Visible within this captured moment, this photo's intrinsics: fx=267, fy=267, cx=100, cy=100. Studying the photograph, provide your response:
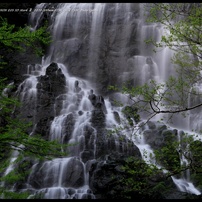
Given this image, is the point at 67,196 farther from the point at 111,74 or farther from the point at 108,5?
the point at 108,5

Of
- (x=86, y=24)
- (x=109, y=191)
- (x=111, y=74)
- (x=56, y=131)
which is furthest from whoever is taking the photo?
(x=86, y=24)

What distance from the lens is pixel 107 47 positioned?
90.8ft

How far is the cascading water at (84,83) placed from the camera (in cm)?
1433

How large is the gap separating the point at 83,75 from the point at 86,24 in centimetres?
714

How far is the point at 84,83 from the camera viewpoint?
24.9m

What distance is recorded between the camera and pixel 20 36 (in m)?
5.95

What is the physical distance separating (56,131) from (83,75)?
30.8ft

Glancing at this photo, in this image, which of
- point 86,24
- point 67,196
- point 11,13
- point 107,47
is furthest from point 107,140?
point 11,13

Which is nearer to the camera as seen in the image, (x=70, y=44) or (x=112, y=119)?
(x=112, y=119)

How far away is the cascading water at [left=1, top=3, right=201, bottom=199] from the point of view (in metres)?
14.3

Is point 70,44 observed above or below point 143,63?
above

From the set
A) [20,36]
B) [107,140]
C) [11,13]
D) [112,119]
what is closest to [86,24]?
[11,13]

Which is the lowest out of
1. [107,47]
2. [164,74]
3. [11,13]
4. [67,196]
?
[67,196]

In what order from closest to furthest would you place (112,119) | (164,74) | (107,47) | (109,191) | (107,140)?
1. (109,191)
2. (107,140)
3. (112,119)
4. (164,74)
5. (107,47)
